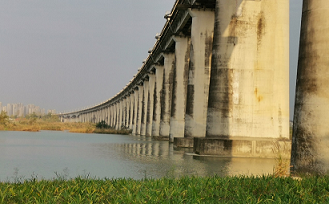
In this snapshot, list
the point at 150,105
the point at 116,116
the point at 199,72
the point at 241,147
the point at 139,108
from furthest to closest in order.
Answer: the point at 116,116 < the point at 139,108 < the point at 150,105 < the point at 199,72 < the point at 241,147

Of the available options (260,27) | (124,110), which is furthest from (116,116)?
(260,27)

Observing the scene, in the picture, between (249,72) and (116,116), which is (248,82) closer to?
(249,72)

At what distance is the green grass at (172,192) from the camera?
718 cm

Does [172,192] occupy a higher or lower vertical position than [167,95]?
lower

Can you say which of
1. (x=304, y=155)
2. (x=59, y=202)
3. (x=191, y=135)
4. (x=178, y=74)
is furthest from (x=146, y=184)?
(x=178, y=74)

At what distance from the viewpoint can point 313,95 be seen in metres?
11.7

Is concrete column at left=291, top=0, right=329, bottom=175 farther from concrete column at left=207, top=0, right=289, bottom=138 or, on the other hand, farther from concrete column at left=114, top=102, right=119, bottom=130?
concrete column at left=114, top=102, right=119, bottom=130

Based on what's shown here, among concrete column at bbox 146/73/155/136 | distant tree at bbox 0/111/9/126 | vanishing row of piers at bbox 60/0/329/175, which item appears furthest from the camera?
concrete column at bbox 146/73/155/136

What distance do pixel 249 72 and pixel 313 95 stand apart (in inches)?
527

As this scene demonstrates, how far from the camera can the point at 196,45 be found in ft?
111

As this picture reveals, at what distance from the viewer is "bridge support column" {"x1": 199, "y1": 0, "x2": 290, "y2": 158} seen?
2461 centimetres

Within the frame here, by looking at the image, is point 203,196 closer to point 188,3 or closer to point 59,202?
point 59,202

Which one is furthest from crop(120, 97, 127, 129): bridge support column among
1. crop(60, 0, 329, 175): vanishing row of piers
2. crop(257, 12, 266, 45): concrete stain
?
crop(257, 12, 266, 45): concrete stain

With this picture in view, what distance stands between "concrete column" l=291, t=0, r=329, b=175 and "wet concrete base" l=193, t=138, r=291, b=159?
435 inches
